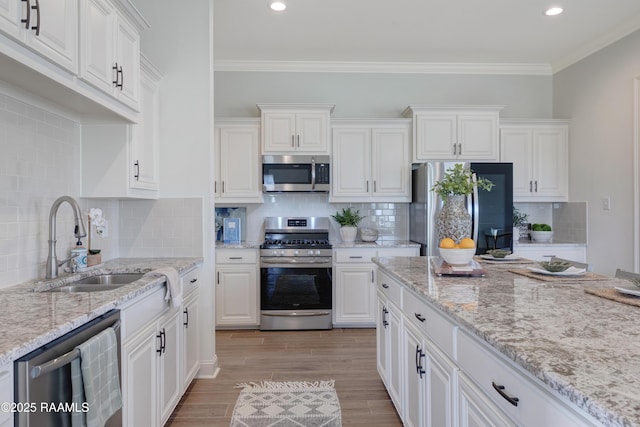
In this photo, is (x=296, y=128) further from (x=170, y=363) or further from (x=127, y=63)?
(x=170, y=363)

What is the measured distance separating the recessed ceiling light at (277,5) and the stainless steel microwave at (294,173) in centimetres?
141

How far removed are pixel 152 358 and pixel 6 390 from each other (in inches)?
39.4

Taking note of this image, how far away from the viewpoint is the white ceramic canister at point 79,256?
2174 millimetres

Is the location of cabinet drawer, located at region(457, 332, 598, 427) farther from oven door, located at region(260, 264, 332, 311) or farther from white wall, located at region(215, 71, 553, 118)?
white wall, located at region(215, 71, 553, 118)

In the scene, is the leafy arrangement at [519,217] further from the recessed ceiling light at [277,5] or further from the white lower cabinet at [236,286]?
the recessed ceiling light at [277,5]

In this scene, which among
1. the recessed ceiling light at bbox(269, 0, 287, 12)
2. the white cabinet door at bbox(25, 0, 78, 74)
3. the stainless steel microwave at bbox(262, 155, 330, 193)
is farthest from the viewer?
the stainless steel microwave at bbox(262, 155, 330, 193)

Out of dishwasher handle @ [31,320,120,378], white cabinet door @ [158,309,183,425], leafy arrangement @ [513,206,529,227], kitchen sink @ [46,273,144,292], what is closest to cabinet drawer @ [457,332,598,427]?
dishwasher handle @ [31,320,120,378]

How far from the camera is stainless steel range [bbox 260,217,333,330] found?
3.90m

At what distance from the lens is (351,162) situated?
4207 mm

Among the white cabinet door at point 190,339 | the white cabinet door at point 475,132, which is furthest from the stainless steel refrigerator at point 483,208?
the white cabinet door at point 190,339

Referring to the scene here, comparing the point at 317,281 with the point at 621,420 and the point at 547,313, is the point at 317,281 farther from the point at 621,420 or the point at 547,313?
the point at 621,420

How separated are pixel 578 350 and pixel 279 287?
319 centimetres

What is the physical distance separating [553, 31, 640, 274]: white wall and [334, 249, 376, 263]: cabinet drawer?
2309 millimetres

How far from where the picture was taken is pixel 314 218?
450cm
